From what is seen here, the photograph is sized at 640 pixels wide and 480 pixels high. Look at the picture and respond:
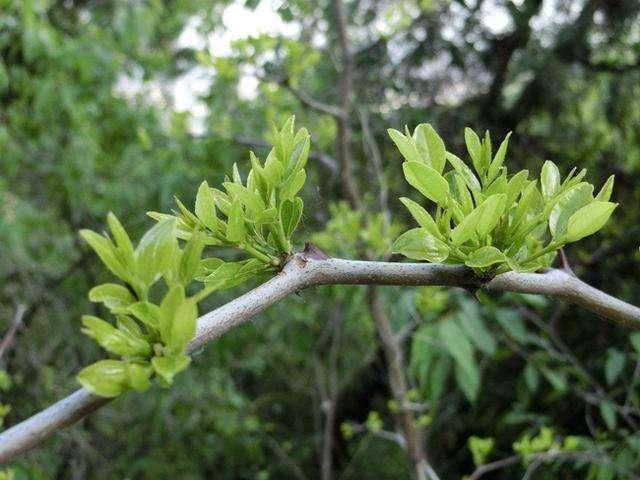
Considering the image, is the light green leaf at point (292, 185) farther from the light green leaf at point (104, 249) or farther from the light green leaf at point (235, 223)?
the light green leaf at point (104, 249)

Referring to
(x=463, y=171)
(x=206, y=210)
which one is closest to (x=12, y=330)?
(x=206, y=210)

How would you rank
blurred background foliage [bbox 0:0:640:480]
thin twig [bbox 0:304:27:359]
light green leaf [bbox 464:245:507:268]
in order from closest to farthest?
1. light green leaf [bbox 464:245:507:268]
2. thin twig [bbox 0:304:27:359]
3. blurred background foliage [bbox 0:0:640:480]

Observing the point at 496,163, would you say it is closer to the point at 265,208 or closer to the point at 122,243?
the point at 265,208

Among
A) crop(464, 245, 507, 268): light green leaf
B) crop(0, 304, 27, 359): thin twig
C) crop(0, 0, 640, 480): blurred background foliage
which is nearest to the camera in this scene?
crop(464, 245, 507, 268): light green leaf

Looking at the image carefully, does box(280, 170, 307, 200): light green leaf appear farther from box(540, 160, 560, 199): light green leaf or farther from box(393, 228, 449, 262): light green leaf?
box(540, 160, 560, 199): light green leaf

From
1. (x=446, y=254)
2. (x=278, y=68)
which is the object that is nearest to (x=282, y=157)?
(x=446, y=254)

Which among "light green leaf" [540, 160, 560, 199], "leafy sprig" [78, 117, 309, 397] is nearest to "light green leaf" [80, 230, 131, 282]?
"leafy sprig" [78, 117, 309, 397]

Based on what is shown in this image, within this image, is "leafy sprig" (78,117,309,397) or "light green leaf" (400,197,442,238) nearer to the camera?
"leafy sprig" (78,117,309,397)

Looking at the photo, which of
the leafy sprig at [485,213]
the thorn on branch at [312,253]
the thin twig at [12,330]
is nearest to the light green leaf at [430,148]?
the leafy sprig at [485,213]
